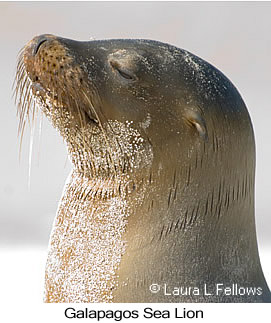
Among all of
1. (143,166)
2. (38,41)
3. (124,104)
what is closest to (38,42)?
(38,41)

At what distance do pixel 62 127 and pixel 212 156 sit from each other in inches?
21.9

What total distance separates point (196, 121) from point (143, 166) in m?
0.25

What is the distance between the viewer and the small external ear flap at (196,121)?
2.70 metres

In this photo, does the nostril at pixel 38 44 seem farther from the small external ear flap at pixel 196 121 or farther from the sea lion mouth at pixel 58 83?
the small external ear flap at pixel 196 121

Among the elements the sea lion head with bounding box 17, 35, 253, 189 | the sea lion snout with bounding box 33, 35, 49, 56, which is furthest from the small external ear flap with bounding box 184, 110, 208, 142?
the sea lion snout with bounding box 33, 35, 49, 56

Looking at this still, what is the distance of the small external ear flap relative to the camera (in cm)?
270

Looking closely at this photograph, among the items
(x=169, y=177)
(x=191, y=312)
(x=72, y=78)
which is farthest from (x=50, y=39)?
(x=191, y=312)

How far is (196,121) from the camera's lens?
2.70 meters

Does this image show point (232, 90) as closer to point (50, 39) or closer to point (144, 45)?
point (144, 45)

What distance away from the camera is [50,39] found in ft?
8.95

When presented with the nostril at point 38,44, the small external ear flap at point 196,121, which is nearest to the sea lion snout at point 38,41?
the nostril at point 38,44

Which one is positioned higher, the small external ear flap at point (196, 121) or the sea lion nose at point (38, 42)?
the sea lion nose at point (38, 42)

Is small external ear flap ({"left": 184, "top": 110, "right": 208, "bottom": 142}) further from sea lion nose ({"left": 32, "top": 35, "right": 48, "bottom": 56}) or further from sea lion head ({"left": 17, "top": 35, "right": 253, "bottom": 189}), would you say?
sea lion nose ({"left": 32, "top": 35, "right": 48, "bottom": 56})

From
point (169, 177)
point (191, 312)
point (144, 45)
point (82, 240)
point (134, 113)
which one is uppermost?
point (144, 45)
